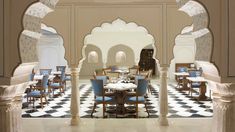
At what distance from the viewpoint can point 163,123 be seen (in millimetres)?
6340

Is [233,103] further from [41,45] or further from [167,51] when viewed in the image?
[41,45]

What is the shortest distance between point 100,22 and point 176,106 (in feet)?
13.7

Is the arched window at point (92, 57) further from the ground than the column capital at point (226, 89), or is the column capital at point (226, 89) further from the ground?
the arched window at point (92, 57)

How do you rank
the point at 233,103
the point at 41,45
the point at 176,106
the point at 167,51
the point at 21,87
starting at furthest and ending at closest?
the point at 41,45 → the point at 176,106 → the point at 167,51 → the point at 21,87 → the point at 233,103

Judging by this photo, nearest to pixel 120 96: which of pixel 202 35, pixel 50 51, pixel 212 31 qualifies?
pixel 202 35

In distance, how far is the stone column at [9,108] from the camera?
2527 millimetres

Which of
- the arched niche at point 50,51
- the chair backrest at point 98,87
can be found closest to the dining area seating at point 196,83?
the chair backrest at point 98,87

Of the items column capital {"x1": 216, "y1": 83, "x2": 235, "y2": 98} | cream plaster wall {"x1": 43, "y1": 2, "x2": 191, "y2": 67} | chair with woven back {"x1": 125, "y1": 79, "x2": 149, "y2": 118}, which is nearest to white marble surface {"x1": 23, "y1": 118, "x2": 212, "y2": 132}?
chair with woven back {"x1": 125, "y1": 79, "x2": 149, "y2": 118}

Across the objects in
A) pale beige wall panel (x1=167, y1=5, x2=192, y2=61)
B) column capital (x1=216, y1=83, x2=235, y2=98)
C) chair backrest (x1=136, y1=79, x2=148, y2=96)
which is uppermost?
pale beige wall panel (x1=167, y1=5, x2=192, y2=61)

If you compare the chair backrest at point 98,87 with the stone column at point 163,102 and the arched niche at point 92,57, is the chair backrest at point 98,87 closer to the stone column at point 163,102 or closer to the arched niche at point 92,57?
the stone column at point 163,102

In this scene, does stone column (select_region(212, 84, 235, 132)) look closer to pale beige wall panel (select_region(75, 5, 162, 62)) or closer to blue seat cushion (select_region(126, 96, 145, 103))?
pale beige wall panel (select_region(75, 5, 162, 62))

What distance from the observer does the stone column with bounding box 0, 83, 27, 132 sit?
8.29 ft

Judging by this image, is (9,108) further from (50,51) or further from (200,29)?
(50,51)

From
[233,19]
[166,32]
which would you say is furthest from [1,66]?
[166,32]
